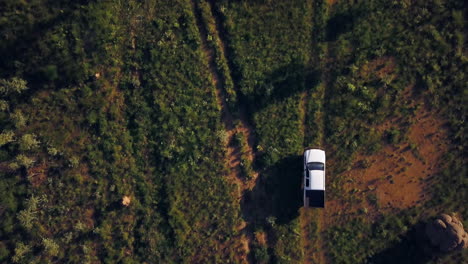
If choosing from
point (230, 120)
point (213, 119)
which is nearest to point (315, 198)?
point (230, 120)

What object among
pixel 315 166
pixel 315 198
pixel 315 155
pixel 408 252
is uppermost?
pixel 315 155

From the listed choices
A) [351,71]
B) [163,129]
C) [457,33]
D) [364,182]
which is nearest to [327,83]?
[351,71]

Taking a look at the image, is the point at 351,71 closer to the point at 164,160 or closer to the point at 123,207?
the point at 164,160

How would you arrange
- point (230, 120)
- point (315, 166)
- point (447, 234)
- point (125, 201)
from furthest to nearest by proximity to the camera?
point (230, 120), point (125, 201), point (315, 166), point (447, 234)

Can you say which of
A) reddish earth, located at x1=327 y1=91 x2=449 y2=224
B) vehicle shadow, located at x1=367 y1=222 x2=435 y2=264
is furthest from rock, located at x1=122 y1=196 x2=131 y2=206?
vehicle shadow, located at x1=367 y1=222 x2=435 y2=264

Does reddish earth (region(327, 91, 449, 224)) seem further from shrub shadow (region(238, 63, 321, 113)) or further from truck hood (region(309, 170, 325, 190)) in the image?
shrub shadow (region(238, 63, 321, 113))

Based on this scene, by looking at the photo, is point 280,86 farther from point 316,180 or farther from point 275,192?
Answer: point 275,192

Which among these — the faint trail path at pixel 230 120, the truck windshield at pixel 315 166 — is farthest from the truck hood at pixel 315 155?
the faint trail path at pixel 230 120

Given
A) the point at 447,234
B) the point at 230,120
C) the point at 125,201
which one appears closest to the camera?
the point at 447,234
